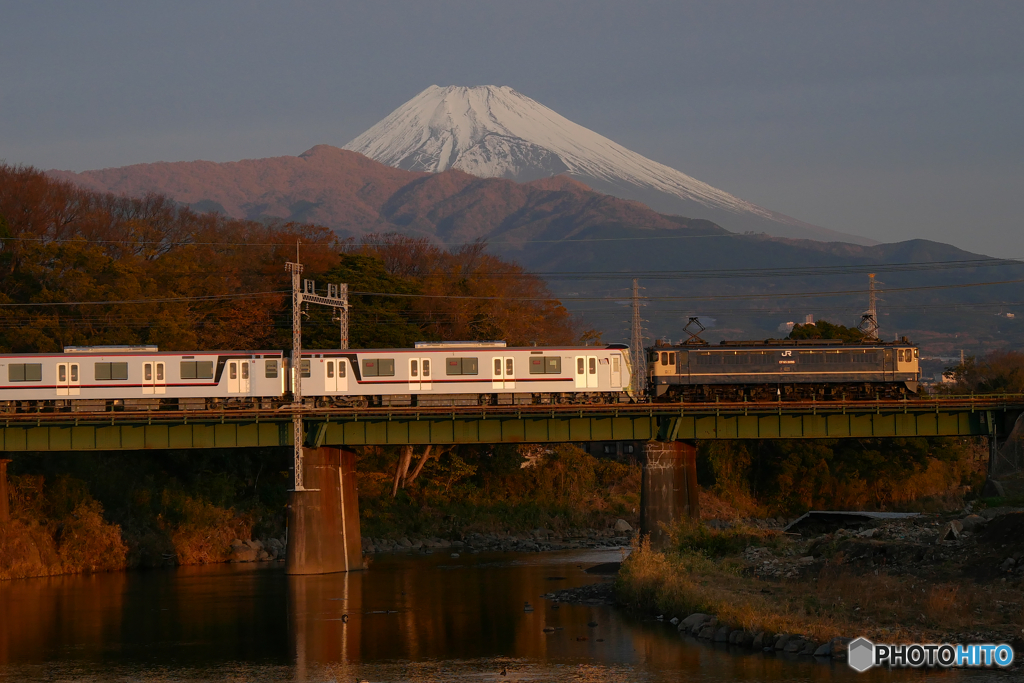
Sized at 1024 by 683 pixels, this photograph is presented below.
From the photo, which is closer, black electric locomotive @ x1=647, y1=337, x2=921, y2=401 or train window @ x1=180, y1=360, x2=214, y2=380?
train window @ x1=180, y1=360, x2=214, y2=380

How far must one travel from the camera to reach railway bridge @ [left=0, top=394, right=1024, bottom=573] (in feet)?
173

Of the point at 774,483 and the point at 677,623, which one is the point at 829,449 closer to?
the point at 774,483

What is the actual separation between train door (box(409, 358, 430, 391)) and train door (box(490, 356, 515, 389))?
3142mm

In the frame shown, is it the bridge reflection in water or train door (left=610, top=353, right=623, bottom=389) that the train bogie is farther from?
train door (left=610, top=353, right=623, bottom=389)

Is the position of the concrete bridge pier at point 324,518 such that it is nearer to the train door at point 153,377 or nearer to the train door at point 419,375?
the train door at point 419,375

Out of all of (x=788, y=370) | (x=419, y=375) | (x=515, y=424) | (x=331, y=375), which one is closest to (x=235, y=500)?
(x=331, y=375)

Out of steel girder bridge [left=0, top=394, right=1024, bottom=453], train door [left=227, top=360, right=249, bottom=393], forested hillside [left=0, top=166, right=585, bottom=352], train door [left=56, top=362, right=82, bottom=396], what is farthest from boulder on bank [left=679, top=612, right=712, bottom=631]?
forested hillside [left=0, top=166, right=585, bottom=352]

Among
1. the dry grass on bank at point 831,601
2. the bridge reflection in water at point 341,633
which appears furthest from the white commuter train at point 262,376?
the dry grass on bank at point 831,601

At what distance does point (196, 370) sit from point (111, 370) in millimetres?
4086

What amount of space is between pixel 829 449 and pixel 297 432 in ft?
134

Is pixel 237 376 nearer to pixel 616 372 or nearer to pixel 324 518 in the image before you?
pixel 324 518

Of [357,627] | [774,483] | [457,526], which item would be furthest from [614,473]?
[357,627]

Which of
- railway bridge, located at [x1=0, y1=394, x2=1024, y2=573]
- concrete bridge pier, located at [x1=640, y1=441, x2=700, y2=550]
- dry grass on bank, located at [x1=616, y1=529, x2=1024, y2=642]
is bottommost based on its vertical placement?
dry grass on bank, located at [x1=616, y1=529, x2=1024, y2=642]

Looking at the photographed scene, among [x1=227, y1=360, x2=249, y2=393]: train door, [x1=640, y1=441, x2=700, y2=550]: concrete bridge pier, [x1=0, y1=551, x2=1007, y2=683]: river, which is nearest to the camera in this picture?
[x1=0, y1=551, x2=1007, y2=683]: river
